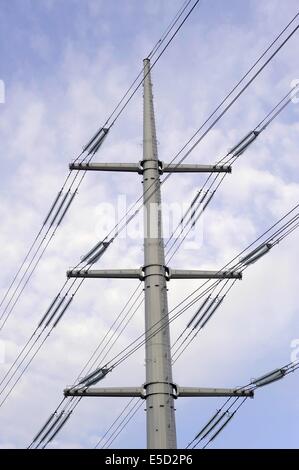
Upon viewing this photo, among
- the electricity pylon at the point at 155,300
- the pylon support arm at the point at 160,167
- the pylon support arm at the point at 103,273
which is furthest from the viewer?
the pylon support arm at the point at 160,167

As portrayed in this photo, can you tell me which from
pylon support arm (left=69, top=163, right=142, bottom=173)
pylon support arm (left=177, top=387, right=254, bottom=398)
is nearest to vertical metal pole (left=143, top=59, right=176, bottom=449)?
pylon support arm (left=69, top=163, right=142, bottom=173)

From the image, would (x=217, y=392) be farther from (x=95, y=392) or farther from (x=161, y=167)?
(x=161, y=167)

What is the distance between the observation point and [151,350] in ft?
90.6

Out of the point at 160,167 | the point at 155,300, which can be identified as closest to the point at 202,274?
the point at 155,300

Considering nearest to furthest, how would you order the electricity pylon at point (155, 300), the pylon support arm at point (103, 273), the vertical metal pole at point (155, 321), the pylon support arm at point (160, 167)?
the vertical metal pole at point (155, 321) → the electricity pylon at point (155, 300) → the pylon support arm at point (103, 273) → the pylon support arm at point (160, 167)

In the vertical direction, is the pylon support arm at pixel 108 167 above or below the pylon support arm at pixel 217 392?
above

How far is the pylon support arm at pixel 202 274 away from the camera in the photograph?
1183 inches

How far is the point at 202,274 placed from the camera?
30547 mm

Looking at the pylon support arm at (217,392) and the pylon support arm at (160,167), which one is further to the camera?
the pylon support arm at (160,167)

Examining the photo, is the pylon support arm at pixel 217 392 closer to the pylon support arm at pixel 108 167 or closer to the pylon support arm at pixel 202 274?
the pylon support arm at pixel 202 274

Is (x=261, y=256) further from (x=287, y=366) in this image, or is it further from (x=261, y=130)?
(x=261, y=130)

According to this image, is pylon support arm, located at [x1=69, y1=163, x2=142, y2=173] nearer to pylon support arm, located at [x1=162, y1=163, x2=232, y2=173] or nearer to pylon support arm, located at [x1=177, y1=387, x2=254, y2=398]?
pylon support arm, located at [x1=162, y1=163, x2=232, y2=173]

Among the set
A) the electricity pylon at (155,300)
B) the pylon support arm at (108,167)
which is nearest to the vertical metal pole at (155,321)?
the electricity pylon at (155,300)
